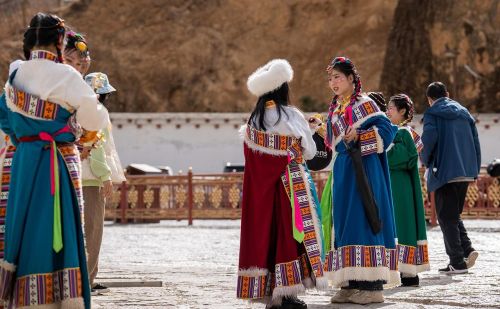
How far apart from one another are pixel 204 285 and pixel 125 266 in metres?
2.48

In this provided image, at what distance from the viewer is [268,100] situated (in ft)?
20.8

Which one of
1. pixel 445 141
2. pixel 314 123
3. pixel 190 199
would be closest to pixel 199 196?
pixel 190 199

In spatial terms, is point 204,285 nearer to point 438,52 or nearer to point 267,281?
point 267,281

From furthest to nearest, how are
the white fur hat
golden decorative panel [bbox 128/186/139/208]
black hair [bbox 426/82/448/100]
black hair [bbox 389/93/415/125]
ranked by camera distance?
golden decorative panel [bbox 128/186/139/208]
black hair [bbox 426/82/448/100]
black hair [bbox 389/93/415/125]
the white fur hat

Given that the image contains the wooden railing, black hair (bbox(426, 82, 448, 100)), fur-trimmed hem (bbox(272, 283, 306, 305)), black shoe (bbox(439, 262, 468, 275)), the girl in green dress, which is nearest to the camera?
fur-trimmed hem (bbox(272, 283, 306, 305))

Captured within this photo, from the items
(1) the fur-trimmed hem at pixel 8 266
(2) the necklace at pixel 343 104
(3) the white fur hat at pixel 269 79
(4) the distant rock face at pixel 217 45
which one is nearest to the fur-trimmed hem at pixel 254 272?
(3) the white fur hat at pixel 269 79

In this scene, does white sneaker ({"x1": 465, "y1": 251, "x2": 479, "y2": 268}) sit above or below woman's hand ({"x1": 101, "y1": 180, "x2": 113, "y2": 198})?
below

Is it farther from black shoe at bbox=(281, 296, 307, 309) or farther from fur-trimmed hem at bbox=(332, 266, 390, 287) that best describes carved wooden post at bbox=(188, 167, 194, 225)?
black shoe at bbox=(281, 296, 307, 309)

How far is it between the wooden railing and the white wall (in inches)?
286

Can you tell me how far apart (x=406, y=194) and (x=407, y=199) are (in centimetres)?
4

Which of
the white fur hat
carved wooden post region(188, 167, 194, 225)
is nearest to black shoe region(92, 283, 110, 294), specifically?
the white fur hat

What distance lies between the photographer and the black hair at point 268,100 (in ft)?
20.7

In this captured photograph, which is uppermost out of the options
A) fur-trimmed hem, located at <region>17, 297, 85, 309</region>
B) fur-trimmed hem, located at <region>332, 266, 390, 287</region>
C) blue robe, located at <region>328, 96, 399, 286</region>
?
blue robe, located at <region>328, 96, 399, 286</region>

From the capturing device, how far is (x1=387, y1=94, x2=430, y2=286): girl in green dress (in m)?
8.02
